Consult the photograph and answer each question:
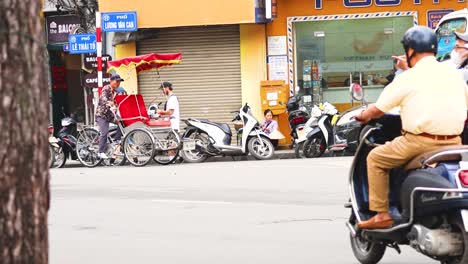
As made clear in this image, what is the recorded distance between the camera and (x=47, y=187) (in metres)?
3.67

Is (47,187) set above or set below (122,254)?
above

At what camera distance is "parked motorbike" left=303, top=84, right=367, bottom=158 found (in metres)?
20.0

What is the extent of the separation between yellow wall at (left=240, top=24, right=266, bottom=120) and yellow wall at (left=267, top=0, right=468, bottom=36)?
35cm

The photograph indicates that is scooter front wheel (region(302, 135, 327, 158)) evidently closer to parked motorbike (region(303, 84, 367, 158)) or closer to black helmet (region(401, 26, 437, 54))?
parked motorbike (region(303, 84, 367, 158))

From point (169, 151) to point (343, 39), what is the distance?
616 cm

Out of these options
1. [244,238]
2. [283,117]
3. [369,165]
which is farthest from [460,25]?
[283,117]

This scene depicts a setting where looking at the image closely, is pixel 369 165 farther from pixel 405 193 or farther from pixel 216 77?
pixel 216 77

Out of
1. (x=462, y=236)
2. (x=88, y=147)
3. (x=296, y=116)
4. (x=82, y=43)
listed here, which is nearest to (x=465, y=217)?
(x=462, y=236)

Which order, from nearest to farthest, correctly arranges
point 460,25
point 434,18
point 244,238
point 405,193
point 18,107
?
1. point 18,107
2. point 405,193
3. point 244,238
4. point 460,25
5. point 434,18

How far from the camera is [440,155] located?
6645 mm

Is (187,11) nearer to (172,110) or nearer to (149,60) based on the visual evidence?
(149,60)

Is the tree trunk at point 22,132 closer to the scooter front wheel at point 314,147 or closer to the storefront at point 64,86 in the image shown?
the scooter front wheel at point 314,147

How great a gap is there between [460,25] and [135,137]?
399 inches

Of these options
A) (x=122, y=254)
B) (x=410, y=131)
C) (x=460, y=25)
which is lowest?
(x=122, y=254)
